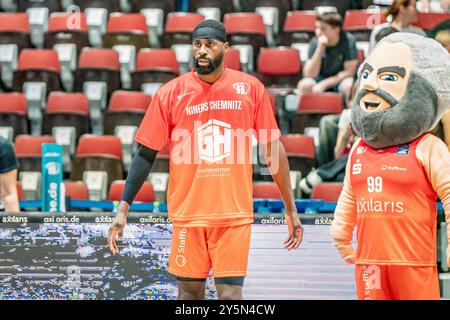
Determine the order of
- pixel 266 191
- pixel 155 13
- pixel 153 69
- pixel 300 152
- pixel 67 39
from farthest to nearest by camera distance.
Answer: pixel 155 13 < pixel 67 39 < pixel 153 69 < pixel 300 152 < pixel 266 191

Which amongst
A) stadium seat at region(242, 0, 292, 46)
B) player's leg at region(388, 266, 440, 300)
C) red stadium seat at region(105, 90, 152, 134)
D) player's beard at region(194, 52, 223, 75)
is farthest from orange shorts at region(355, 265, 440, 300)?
stadium seat at region(242, 0, 292, 46)

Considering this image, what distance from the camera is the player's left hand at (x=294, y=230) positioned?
686 centimetres

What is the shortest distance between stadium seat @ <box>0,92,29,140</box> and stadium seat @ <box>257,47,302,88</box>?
234 centimetres

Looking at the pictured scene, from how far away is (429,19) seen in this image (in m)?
11.1

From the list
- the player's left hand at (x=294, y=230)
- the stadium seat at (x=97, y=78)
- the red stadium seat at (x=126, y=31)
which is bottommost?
the player's left hand at (x=294, y=230)

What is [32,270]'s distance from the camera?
24.9 feet

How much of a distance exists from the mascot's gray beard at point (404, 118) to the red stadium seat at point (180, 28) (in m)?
6.43

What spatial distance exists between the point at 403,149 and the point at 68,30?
23.3 feet

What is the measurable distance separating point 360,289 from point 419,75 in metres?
1.17

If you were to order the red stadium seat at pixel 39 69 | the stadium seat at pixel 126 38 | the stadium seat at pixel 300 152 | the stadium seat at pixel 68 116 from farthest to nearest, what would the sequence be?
the stadium seat at pixel 126 38, the red stadium seat at pixel 39 69, the stadium seat at pixel 68 116, the stadium seat at pixel 300 152

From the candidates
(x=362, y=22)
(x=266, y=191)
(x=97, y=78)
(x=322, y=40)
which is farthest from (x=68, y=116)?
(x=362, y=22)

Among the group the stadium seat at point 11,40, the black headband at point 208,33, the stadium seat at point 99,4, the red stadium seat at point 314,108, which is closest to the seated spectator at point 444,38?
the red stadium seat at point 314,108

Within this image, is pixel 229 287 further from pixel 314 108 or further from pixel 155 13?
pixel 155 13

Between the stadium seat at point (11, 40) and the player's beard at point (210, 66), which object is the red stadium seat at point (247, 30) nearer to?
the stadium seat at point (11, 40)
